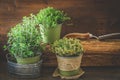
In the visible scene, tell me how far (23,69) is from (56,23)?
0.28 meters

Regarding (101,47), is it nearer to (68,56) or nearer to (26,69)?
(68,56)

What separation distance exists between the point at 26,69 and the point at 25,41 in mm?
129

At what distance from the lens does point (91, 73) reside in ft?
4.39

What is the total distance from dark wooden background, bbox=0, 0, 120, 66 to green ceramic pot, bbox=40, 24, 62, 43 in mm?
162

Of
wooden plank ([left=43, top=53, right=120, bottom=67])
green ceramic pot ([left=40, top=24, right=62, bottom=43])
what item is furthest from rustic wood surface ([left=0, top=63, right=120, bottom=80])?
green ceramic pot ([left=40, top=24, right=62, bottom=43])

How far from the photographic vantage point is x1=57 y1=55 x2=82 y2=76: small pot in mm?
1238

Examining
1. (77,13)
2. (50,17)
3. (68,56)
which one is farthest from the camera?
(77,13)

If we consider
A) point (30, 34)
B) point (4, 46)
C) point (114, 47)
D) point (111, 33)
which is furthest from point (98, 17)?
point (4, 46)

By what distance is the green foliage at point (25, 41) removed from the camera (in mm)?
1243

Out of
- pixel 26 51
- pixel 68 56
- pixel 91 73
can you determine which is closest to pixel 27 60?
pixel 26 51

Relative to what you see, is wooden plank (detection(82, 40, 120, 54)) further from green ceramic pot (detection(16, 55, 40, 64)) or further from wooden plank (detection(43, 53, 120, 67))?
green ceramic pot (detection(16, 55, 40, 64))

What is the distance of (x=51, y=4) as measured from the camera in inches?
58.2

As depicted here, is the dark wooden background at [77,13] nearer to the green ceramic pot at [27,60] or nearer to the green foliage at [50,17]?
the green foliage at [50,17]

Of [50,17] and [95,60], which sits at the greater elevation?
[50,17]
